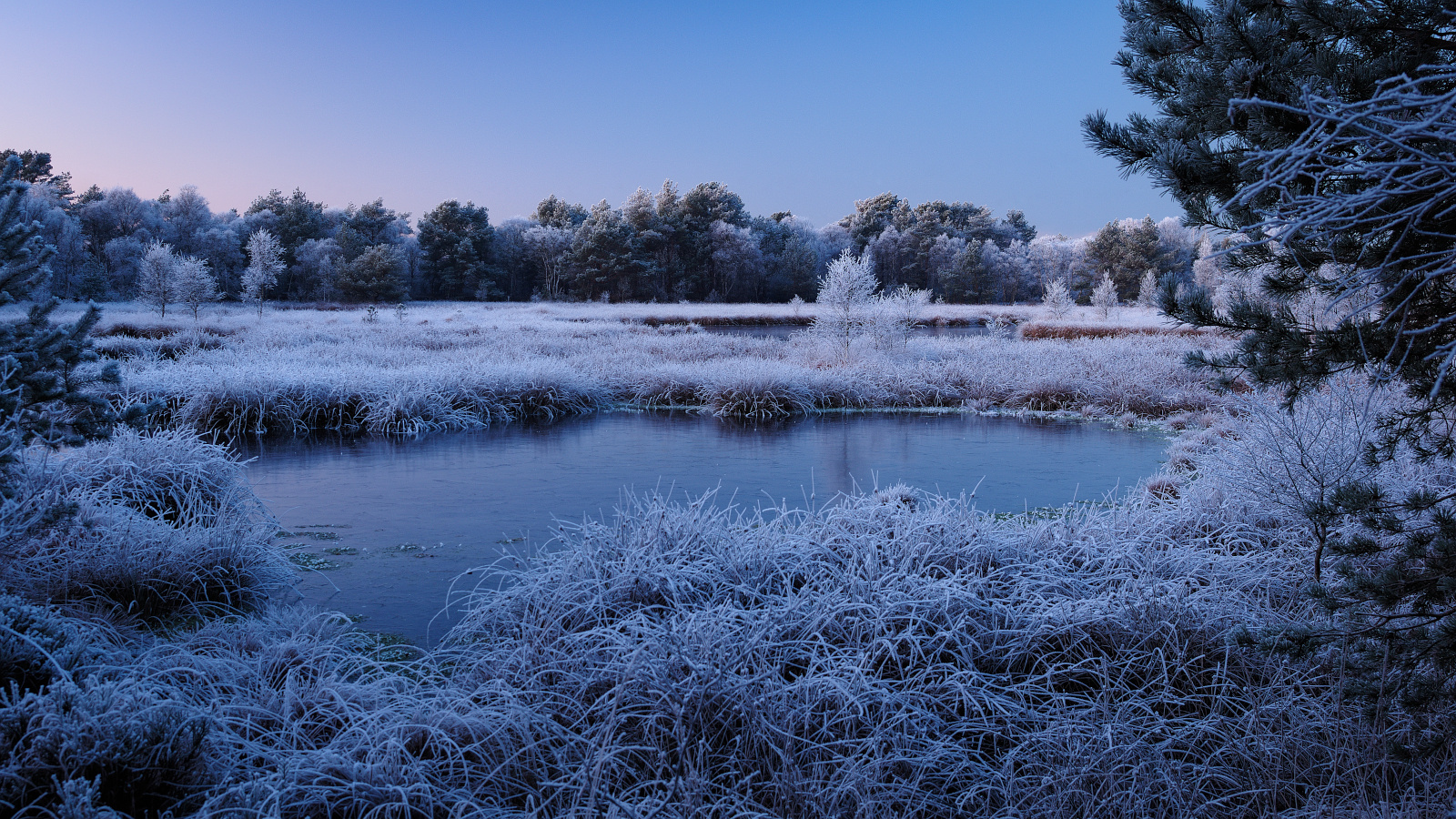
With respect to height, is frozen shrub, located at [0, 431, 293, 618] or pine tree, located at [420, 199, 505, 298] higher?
pine tree, located at [420, 199, 505, 298]

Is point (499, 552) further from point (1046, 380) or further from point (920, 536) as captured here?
point (1046, 380)

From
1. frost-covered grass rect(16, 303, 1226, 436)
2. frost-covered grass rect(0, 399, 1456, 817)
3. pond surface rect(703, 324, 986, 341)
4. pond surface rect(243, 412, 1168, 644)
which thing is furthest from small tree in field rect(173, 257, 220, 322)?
frost-covered grass rect(0, 399, 1456, 817)

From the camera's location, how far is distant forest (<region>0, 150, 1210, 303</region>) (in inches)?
1471

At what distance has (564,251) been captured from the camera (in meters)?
45.5

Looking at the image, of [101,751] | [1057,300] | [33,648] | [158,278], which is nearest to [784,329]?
[1057,300]

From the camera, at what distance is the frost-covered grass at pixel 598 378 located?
10.4 metres

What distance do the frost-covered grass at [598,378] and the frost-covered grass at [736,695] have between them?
597 cm

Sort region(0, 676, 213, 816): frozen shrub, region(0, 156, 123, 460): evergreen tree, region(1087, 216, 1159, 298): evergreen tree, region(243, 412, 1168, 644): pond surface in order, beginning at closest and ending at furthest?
region(0, 676, 213, 816): frozen shrub
region(0, 156, 123, 460): evergreen tree
region(243, 412, 1168, 644): pond surface
region(1087, 216, 1159, 298): evergreen tree

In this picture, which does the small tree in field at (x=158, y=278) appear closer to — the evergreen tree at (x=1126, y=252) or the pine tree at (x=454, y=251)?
the pine tree at (x=454, y=251)

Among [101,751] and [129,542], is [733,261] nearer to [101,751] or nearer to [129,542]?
[129,542]

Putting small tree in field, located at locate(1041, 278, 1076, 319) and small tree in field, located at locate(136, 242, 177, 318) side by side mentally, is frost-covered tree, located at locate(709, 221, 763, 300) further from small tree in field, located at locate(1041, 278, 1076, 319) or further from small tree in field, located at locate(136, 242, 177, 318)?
small tree in field, located at locate(136, 242, 177, 318)

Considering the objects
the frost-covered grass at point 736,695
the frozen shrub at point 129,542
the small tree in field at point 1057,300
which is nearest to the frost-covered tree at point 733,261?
the small tree in field at point 1057,300

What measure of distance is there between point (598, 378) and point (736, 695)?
430 inches

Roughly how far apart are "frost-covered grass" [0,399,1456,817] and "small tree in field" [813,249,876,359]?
11.6 meters
